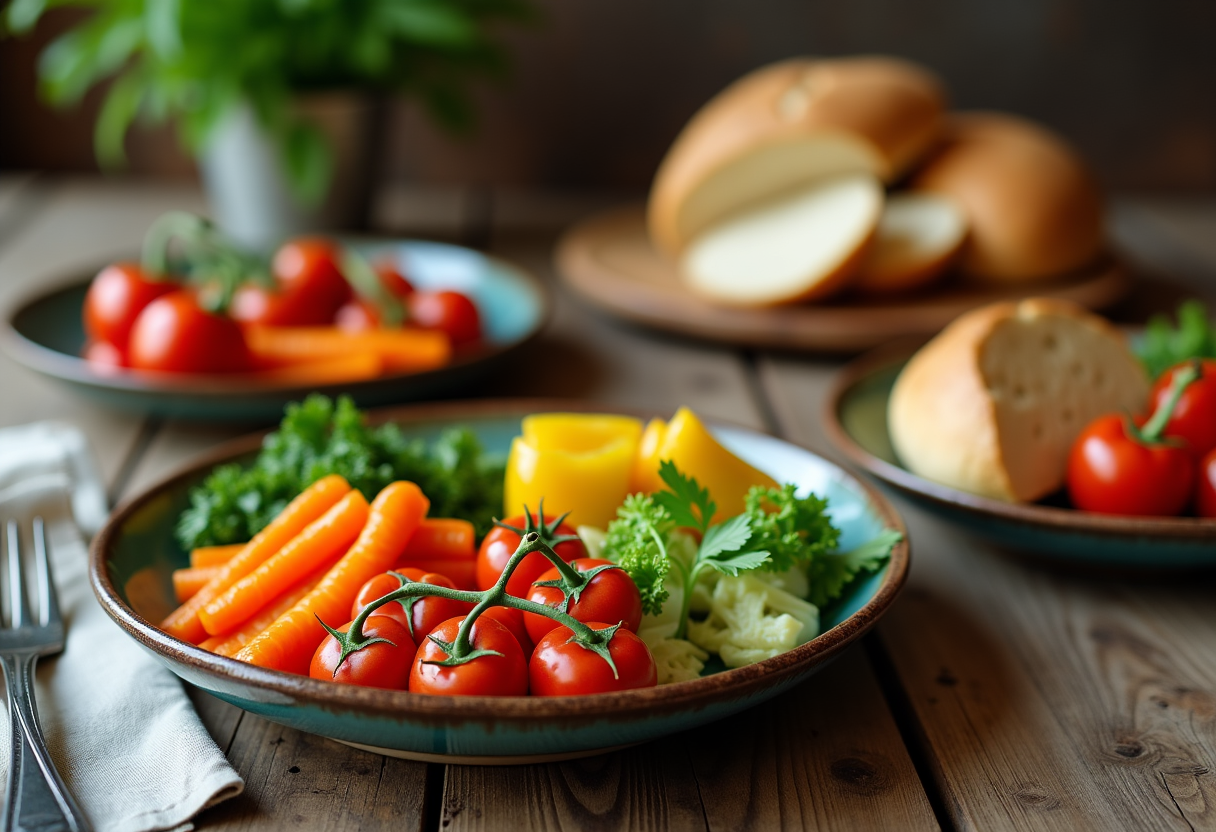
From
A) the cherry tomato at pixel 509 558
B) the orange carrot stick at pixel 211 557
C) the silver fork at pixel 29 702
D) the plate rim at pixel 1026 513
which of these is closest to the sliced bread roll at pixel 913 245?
the plate rim at pixel 1026 513

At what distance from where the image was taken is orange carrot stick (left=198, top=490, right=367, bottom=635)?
1049 mm

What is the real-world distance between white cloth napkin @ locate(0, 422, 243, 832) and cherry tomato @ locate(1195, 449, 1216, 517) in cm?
103

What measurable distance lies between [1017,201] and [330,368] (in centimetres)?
129

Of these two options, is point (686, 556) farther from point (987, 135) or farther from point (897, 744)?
point (987, 135)

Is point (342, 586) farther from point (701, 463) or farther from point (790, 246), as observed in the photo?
point (790, 246)

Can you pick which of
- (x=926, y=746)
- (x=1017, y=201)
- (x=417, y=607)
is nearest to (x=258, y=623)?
(x=417, y=607)

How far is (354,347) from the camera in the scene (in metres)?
1.86

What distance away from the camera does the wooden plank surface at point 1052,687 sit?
964 mm

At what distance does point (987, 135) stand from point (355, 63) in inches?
51.3

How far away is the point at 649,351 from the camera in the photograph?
7.14 ft

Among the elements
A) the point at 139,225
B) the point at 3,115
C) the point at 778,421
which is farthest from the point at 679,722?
the point at 3,115

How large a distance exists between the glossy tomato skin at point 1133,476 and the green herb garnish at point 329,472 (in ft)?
2.17

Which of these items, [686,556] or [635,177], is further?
[635,177]

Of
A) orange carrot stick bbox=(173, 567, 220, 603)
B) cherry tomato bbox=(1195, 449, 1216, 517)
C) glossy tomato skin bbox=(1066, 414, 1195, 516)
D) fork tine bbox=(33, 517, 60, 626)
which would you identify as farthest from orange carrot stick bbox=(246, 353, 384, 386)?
cherry tomato bbox=(1195, 449, 1216, 517)
